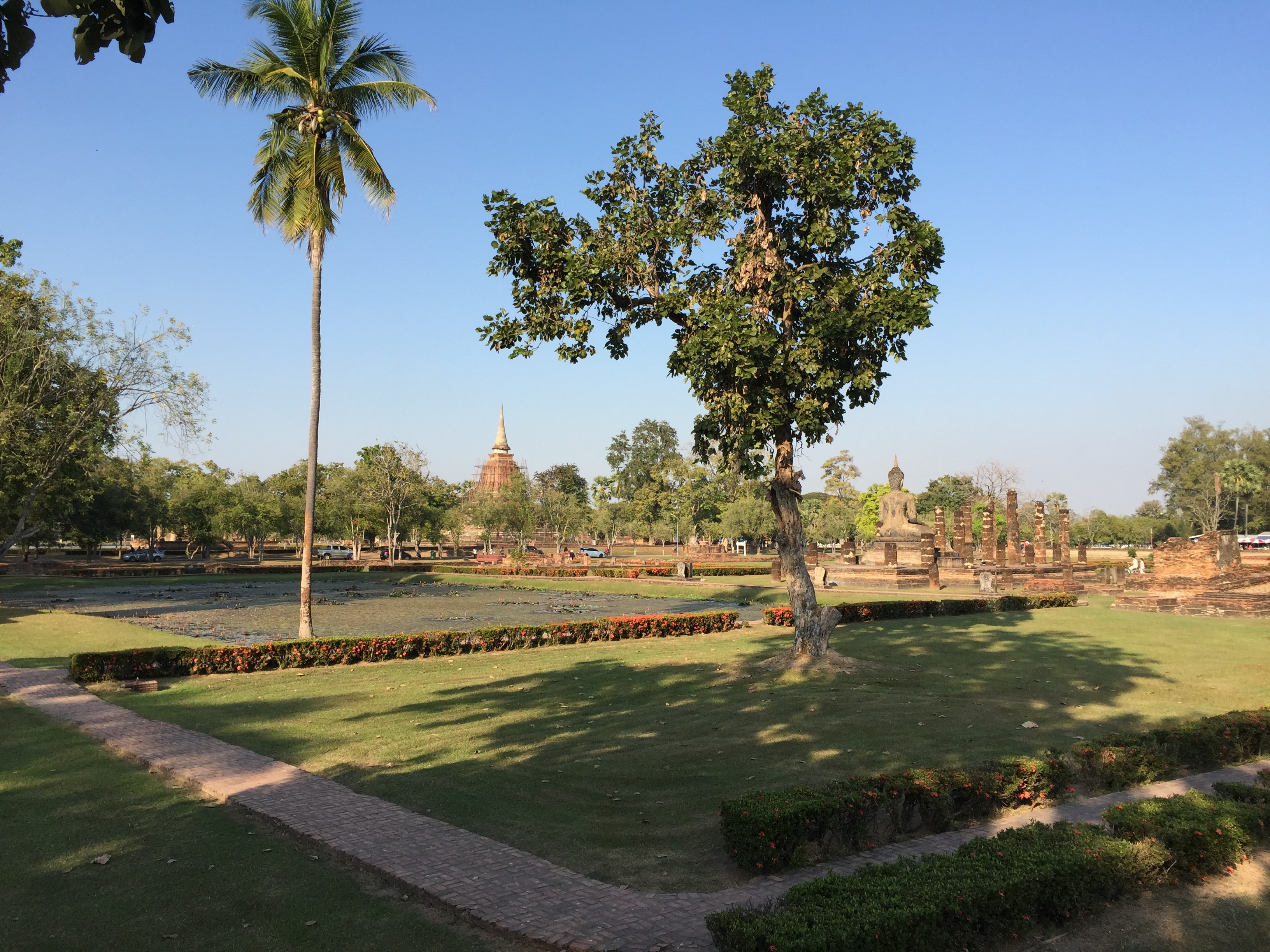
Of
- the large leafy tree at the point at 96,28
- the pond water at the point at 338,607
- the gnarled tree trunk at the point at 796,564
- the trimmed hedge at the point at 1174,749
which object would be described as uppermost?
the large leafy tree at the point at 96,28

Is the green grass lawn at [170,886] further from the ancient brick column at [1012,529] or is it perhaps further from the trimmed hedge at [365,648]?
the ancient brick column at [1012,529]

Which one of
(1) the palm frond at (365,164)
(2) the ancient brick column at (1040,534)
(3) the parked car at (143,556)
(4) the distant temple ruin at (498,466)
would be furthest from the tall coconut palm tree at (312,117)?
(4) the distant temple ruin at (498,466)

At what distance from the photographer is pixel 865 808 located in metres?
6.44

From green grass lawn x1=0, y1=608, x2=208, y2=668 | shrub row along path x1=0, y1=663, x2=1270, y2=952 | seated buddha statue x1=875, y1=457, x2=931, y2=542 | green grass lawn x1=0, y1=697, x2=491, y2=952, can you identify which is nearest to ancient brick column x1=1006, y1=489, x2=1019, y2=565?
seated buddha statue x1=875, y1=457, x2=931, y2=542

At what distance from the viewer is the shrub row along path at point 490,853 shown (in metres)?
5.01

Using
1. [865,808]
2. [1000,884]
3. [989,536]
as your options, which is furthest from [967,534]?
[1000,884]

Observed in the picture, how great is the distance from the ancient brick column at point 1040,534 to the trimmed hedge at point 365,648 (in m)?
26.1

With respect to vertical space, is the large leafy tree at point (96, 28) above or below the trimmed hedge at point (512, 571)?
above

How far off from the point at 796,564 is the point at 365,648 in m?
8.32

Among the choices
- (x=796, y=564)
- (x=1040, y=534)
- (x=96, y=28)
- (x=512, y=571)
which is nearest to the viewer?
(x=96, y=28)

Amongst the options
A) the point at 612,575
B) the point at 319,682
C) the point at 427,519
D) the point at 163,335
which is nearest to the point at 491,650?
the point at 319,682

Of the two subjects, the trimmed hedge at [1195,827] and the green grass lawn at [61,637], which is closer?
the trimmed hedge at [1195,827]

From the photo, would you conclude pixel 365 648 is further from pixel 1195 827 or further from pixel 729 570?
pixel 729 570

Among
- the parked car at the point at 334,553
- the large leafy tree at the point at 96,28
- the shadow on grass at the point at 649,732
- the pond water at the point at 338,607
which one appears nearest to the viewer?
the large leafy tree at the point at 96,28
